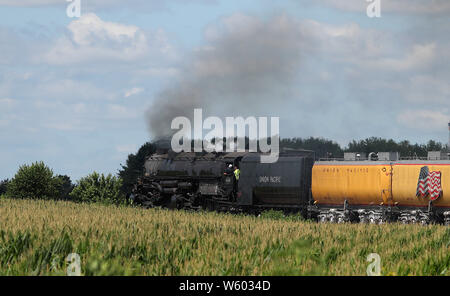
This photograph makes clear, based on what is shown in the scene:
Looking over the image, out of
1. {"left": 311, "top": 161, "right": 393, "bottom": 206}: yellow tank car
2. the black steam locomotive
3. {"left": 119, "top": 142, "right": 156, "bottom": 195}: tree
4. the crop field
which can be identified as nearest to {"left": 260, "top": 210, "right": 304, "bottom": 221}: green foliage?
the black steam locomotive

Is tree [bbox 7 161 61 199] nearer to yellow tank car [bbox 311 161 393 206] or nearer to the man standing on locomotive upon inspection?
the man standing on locomotive

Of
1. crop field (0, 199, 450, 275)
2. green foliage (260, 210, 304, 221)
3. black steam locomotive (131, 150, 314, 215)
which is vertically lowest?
green foliage (260, 210, 304, 221)

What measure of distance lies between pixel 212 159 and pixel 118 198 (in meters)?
16.0

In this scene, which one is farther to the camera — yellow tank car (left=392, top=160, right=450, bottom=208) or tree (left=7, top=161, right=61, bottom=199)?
tree (left=7, top=161, right=61, bottom=199)

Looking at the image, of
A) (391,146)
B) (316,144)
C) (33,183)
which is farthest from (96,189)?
(316,144)

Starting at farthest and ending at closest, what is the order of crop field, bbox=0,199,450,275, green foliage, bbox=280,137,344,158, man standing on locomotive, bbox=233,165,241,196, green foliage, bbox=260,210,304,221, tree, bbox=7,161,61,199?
green foliage, bbox=280,137,344,158 → tree, bbox=7,161,61,199 → man standing on locomotive, bbox=233,165,241,196 → green foliage, bbox=260,210,304,221 → crop field, bbox=0,199,450,275

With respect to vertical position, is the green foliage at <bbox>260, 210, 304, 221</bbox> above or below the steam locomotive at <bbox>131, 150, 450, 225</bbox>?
below

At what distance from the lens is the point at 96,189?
5456 cm

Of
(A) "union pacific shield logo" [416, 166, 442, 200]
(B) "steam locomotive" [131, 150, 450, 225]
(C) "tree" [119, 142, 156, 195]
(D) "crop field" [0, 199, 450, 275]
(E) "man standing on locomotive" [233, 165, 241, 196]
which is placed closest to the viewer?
(D) "crop field" [0, 199, 450, 275]

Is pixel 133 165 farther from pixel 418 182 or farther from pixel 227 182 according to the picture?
pixel 418 182

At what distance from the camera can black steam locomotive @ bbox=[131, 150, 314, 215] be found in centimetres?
3869
